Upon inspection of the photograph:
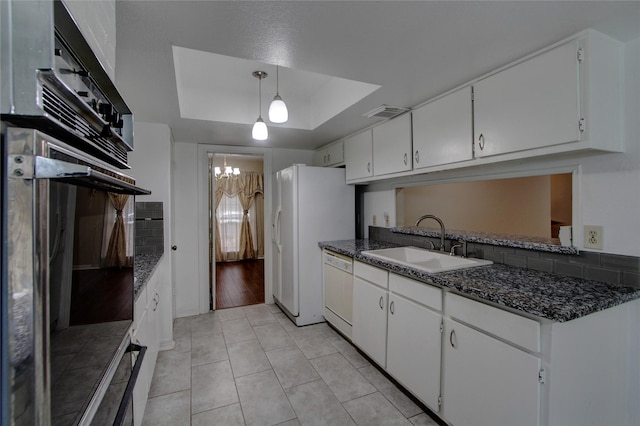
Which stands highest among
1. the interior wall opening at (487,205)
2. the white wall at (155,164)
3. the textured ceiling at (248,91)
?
the textured ceiling at (248,91)

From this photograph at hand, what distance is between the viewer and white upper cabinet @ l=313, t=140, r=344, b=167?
12.1 ft

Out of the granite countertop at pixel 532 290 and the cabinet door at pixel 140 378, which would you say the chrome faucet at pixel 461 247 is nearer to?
the granite countertop at pixel 532 290

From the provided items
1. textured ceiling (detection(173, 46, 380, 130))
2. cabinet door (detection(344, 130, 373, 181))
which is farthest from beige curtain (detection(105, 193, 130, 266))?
cabinet door (detection(344, 130, 373, 181))

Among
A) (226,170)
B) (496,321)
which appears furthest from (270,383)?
→ (226,170)

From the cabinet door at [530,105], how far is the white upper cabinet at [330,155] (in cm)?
187

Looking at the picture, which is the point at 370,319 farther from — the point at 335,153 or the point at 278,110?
the point at 335,153

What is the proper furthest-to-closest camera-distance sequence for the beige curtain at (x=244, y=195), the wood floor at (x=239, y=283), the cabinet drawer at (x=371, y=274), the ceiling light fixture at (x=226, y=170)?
the beige curtain at (x=244, y=195) → the ceiling light fixture at (x=226, y=170) → the wood floor at (x=239, y=283) → the cabinet drawer at (x=371, y=274)

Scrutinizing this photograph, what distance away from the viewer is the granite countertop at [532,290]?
1.25 metres

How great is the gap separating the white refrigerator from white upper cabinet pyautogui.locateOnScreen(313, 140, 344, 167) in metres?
0.23

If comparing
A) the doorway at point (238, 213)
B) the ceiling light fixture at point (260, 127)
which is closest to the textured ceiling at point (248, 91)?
the ceiling light fixture at point (260, 127)

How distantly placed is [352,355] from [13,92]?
276cm

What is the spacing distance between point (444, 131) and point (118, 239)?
210cm

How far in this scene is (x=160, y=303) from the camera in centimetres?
266

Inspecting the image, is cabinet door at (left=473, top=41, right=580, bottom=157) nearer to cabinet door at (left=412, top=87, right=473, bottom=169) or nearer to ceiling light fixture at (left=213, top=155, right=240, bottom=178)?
cabinet door at (left=412, top=87, right=473, bottom=169)
